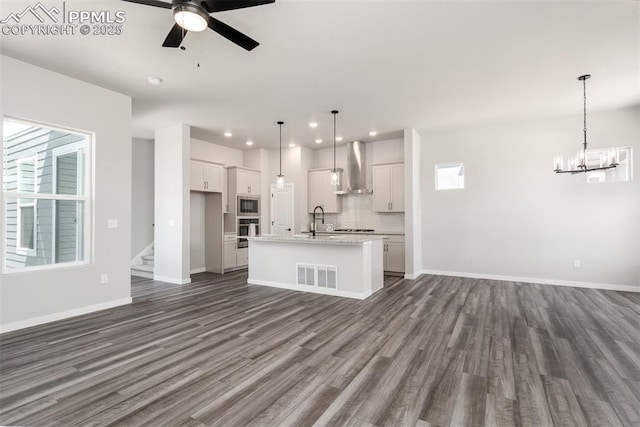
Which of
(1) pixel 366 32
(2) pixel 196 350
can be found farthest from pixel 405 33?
(2) pixel 196 350

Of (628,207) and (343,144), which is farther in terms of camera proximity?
(343,144)

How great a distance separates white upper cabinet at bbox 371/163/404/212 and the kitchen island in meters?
1.81

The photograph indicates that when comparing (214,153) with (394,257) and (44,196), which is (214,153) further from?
(394,257)

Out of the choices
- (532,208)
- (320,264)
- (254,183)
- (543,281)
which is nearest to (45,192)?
(320,264)

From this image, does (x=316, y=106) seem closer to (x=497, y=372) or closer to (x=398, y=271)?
(x=398, y=271)

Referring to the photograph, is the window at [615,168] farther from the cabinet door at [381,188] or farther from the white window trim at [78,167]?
the white window trim at [78,167]

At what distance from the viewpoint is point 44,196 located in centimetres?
383

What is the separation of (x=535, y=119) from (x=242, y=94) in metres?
5.35

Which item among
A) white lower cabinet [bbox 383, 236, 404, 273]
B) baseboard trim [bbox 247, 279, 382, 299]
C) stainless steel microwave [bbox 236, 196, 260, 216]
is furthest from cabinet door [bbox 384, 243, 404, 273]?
stainless steel microwave [bbox 236, 196, 260, 216]

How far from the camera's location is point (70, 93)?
3.96 m

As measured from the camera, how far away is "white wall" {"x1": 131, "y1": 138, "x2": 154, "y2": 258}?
23.9 feet

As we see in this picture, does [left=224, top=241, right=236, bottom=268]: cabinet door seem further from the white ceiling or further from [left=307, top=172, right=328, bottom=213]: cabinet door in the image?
the white ceiling

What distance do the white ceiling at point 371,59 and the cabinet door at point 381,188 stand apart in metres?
1.70

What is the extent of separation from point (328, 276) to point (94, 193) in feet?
11.8
